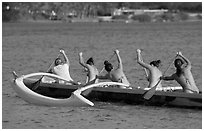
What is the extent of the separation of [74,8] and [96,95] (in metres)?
148

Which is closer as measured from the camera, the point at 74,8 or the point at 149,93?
the point at 149,93

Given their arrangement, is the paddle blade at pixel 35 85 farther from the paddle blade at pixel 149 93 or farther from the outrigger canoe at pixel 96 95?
the paddle blade at pixel 149 93

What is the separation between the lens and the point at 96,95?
18.6 metres

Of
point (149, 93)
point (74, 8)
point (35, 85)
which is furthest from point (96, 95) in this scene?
point (74, 8)

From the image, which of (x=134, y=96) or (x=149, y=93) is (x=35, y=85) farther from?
(x=149, y=93)

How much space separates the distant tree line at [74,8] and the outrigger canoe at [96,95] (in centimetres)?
10903

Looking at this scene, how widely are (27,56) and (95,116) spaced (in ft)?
83.5

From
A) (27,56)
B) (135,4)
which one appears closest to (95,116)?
(27,56)

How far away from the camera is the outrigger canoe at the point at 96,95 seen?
1719cm

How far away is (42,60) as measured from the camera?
38.7m

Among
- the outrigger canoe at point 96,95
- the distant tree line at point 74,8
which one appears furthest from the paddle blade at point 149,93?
the distant tree line at point 74,8

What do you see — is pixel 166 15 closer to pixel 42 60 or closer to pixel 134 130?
pixel 42 60

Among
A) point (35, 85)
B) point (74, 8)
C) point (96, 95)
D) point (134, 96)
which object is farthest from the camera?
point (74, 8)

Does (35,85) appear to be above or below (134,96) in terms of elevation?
below
